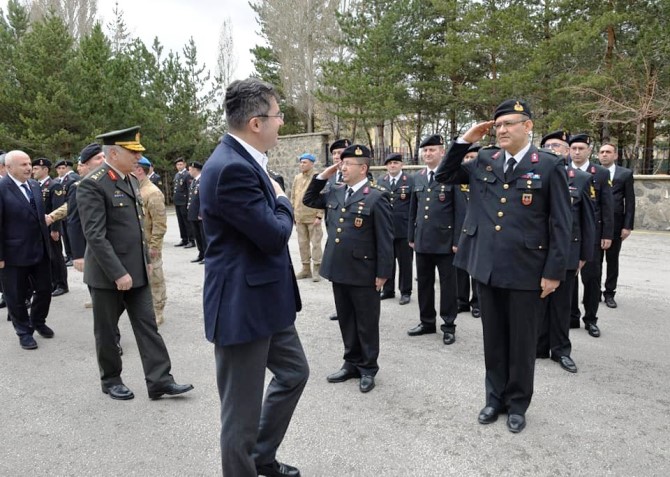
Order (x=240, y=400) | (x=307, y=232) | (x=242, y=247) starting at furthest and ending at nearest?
(x=307, y=232) → (x=240, y=400) → (x=242, y=247)

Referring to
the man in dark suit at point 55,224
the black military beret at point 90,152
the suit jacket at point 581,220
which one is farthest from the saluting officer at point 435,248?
the man in dark suit at point 55,224

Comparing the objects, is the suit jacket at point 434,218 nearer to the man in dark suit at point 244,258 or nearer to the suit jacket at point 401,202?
the suit jacket at point 401,202

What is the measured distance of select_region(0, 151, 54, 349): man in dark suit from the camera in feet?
16.5

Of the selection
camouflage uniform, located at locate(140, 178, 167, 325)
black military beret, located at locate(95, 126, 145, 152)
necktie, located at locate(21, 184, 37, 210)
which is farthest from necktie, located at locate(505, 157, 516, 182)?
necktie, located at locate(21, 184, 37, 210)

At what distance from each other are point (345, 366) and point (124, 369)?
198 centimetres

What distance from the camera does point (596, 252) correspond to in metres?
5.25

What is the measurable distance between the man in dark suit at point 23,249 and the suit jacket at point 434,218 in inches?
159

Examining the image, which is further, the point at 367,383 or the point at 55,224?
the point at 55,224

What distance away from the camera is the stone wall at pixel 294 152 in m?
18.2

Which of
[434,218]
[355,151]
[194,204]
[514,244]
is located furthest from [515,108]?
[194,204]

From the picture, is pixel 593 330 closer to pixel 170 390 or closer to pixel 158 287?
pixel 170 390

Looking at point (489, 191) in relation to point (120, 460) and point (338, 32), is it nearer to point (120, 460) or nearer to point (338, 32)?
point (120, 460)

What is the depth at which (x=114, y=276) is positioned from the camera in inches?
139

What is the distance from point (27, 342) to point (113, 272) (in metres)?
2.24
